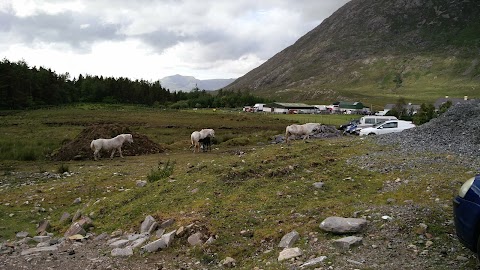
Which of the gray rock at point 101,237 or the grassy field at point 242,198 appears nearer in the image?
the grassy field at point 242,198

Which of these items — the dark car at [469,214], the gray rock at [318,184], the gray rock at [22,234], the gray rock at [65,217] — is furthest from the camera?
the gray rock at [65,217]

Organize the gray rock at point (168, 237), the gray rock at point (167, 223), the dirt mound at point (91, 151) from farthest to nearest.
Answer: the dirt mound at point (91, 151)
the gray rock at point (167, 223)
the gray rock at point (168, 237)

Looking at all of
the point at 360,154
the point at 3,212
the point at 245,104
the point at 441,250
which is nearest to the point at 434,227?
the point at 441,250

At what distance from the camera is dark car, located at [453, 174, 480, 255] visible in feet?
22.6

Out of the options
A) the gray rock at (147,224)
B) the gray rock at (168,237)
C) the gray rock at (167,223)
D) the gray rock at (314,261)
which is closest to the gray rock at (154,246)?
the gray rock at (168,237)

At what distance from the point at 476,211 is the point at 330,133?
38.3 metres

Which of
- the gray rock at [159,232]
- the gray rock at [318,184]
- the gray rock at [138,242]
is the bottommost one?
the gray rock at [138,242]

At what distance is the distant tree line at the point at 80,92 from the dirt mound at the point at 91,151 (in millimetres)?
68303

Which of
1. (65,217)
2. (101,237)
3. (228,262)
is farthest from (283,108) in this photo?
(228,262)

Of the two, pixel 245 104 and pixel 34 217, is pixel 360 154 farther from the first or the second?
pixel 245 104

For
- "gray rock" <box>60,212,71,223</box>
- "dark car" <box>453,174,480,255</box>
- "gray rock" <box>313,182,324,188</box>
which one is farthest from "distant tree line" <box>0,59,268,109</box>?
"dark car" <box>453,174,480,255</box>

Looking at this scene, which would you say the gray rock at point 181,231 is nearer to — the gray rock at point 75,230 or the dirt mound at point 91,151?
the gray rock at point 75,230

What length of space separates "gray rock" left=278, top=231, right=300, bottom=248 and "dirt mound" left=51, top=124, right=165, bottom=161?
25750mm

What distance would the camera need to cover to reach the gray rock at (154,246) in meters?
10.3
